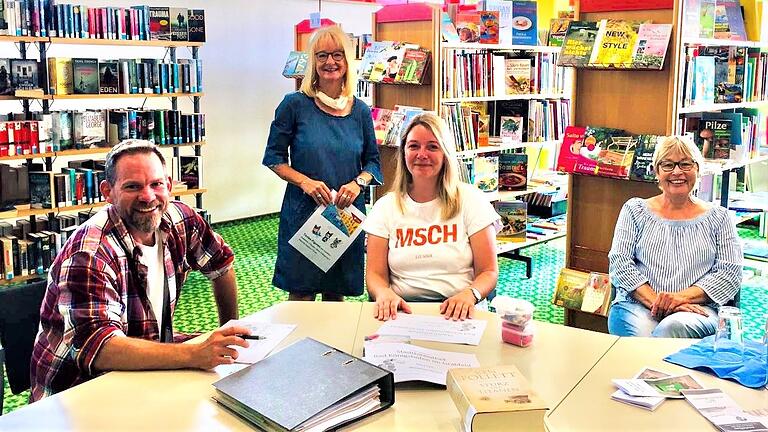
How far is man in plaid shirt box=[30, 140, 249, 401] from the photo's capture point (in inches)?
79.9

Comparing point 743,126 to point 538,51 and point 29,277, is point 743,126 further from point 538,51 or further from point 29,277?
point 29,277

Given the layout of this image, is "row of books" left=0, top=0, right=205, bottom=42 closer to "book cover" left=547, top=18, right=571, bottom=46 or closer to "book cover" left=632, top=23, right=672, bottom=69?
"book cover" left=547, top=18, right=571, bottom=46

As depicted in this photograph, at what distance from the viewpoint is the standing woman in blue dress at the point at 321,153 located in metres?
3.41

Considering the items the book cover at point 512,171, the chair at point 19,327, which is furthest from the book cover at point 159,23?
the chair at point 19,327

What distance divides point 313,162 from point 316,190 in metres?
0.15

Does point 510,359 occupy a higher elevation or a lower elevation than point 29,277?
higher

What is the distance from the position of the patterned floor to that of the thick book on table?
7.26 ft

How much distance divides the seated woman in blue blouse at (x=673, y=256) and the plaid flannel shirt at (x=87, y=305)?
196 centimetres

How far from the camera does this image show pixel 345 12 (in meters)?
8.52

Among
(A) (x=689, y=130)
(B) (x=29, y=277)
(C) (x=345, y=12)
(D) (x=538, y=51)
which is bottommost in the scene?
(B) (x=29, y=277)

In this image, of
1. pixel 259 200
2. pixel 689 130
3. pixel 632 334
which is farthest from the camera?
pixel 259 200

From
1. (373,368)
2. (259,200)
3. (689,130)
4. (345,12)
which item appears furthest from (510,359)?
(345,12)

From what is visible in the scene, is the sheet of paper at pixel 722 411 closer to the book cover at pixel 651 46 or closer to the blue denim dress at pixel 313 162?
the blue denim dress at pixel 313 162

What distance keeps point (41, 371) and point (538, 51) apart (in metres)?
4.59
